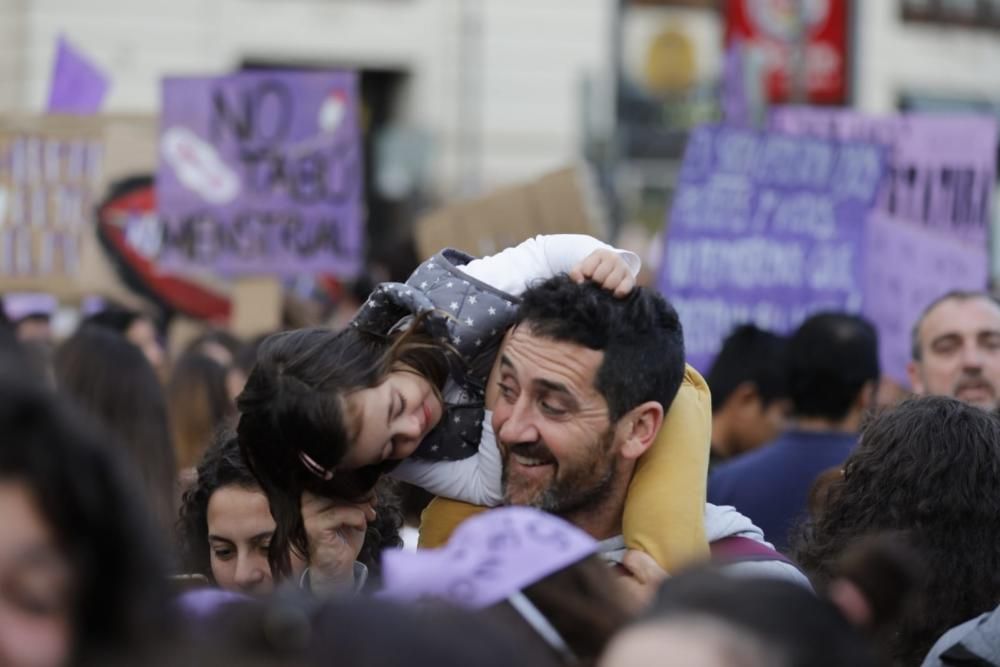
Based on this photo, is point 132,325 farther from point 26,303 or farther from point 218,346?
point 26,303

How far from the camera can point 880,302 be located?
6941 mm

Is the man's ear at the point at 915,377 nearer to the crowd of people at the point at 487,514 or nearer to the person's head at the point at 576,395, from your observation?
the crowd of people at the point at 487,514

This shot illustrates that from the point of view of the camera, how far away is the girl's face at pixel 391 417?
291 cm

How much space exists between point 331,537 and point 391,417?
282 mm

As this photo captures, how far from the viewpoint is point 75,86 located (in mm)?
9000

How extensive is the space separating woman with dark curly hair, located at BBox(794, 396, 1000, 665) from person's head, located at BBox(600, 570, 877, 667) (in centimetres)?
125

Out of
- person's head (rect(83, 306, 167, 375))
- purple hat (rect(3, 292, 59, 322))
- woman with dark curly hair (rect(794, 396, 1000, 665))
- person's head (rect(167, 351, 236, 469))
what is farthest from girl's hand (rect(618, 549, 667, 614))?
purple hat (rect(3, 292, 59, 322))

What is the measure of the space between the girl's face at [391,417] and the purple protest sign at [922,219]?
159 inches

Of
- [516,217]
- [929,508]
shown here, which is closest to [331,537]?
[929,508]

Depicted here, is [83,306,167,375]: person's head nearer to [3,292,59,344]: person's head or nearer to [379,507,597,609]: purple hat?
[3,292,59,344]: person's head

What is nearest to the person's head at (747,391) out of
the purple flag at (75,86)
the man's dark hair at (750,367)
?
the man's dark hair at (750,367)

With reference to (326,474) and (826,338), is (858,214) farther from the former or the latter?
(326,474)

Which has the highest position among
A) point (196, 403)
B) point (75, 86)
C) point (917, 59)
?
point (917, 59)

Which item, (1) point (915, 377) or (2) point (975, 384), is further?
(1) point (915, 377)
